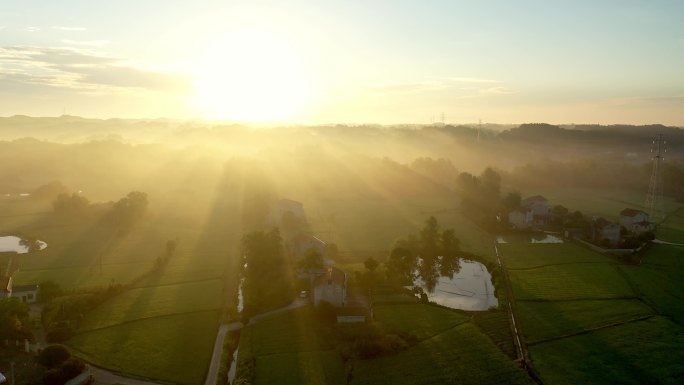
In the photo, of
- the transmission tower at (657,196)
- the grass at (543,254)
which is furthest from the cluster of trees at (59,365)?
the transmission tower at (657,196)

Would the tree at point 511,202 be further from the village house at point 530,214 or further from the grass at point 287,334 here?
the grass at point 287,334

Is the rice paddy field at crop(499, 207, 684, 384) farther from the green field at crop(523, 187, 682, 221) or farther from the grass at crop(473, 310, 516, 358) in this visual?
the green field at crop(523, 187, 682, 221)

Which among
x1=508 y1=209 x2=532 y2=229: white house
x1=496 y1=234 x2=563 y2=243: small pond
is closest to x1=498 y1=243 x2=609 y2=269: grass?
x1=496 y1=234 x2=563 y2=243: small pond

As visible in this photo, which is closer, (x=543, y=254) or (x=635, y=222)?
(x=543, y=254)

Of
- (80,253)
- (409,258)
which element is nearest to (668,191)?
(409,258)

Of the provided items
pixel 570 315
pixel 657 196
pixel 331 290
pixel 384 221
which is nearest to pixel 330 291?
pixel 331 290

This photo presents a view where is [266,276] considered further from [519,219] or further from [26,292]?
[519,219]

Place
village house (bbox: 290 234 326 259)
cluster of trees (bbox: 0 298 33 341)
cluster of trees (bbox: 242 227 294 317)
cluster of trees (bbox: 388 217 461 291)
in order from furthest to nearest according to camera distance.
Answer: village house (bbox: 290 234 326 259), cluster of trees (bbox: 388 217 461 291), cluster of trees (bbox: 242 227 294 317), cluster of trees (bbox: 0 298 33 341)
